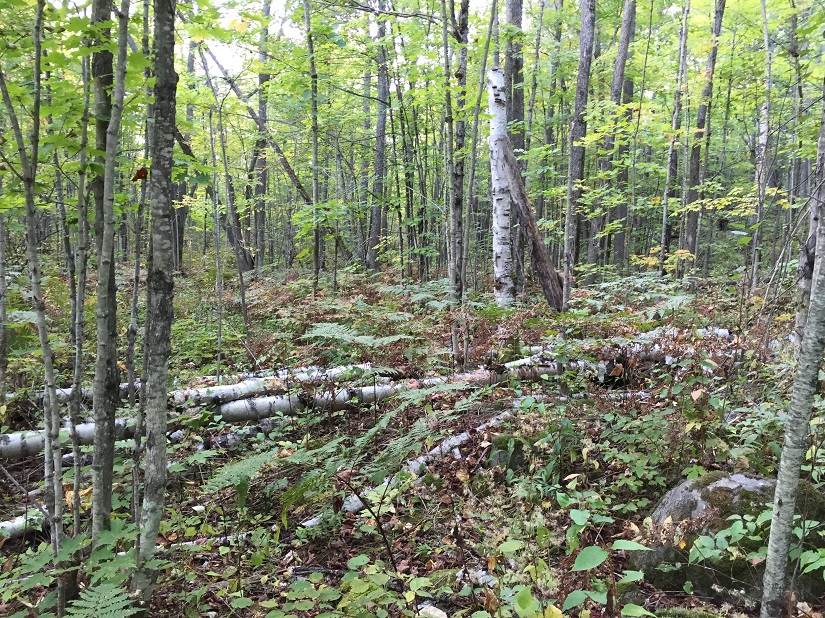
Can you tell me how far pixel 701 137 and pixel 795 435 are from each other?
14.6 meters

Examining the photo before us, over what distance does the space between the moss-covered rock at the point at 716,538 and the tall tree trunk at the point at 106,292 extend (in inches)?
117

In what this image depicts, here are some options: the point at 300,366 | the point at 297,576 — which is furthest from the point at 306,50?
the point at 297,576

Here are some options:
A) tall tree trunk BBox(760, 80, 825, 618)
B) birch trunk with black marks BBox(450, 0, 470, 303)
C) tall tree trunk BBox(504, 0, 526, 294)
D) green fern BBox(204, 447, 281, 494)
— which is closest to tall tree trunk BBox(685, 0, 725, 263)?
tall tree trunk BBox(504, 0, 526, 294)

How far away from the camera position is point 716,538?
8.05ft

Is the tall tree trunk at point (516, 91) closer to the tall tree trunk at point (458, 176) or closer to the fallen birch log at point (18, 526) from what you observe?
the tall tree trunk at point (458, 176)

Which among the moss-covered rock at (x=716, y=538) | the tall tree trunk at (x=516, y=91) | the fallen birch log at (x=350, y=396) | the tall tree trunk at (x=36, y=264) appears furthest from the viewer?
the tall tree trunk at (x=516, y=91)

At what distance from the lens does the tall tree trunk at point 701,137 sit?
426 inches

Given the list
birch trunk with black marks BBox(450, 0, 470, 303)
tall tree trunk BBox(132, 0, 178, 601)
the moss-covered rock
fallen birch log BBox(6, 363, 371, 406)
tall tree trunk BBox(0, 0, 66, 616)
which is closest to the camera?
tall tree trunk BBox(132, 0, 178, 601)

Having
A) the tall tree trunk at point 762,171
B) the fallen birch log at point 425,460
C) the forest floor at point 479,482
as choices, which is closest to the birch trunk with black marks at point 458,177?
the forest floor at point 479,482

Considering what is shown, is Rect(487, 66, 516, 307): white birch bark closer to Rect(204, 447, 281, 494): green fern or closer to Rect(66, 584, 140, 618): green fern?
Rect(204, 447, 281, 494): green fern

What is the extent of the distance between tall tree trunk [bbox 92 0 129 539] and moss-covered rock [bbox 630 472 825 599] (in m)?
2.97

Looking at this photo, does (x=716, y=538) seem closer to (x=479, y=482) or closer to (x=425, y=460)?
(x=479, y=482)

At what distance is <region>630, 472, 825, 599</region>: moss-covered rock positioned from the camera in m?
2.46

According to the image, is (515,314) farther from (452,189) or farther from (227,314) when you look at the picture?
(227,314)
